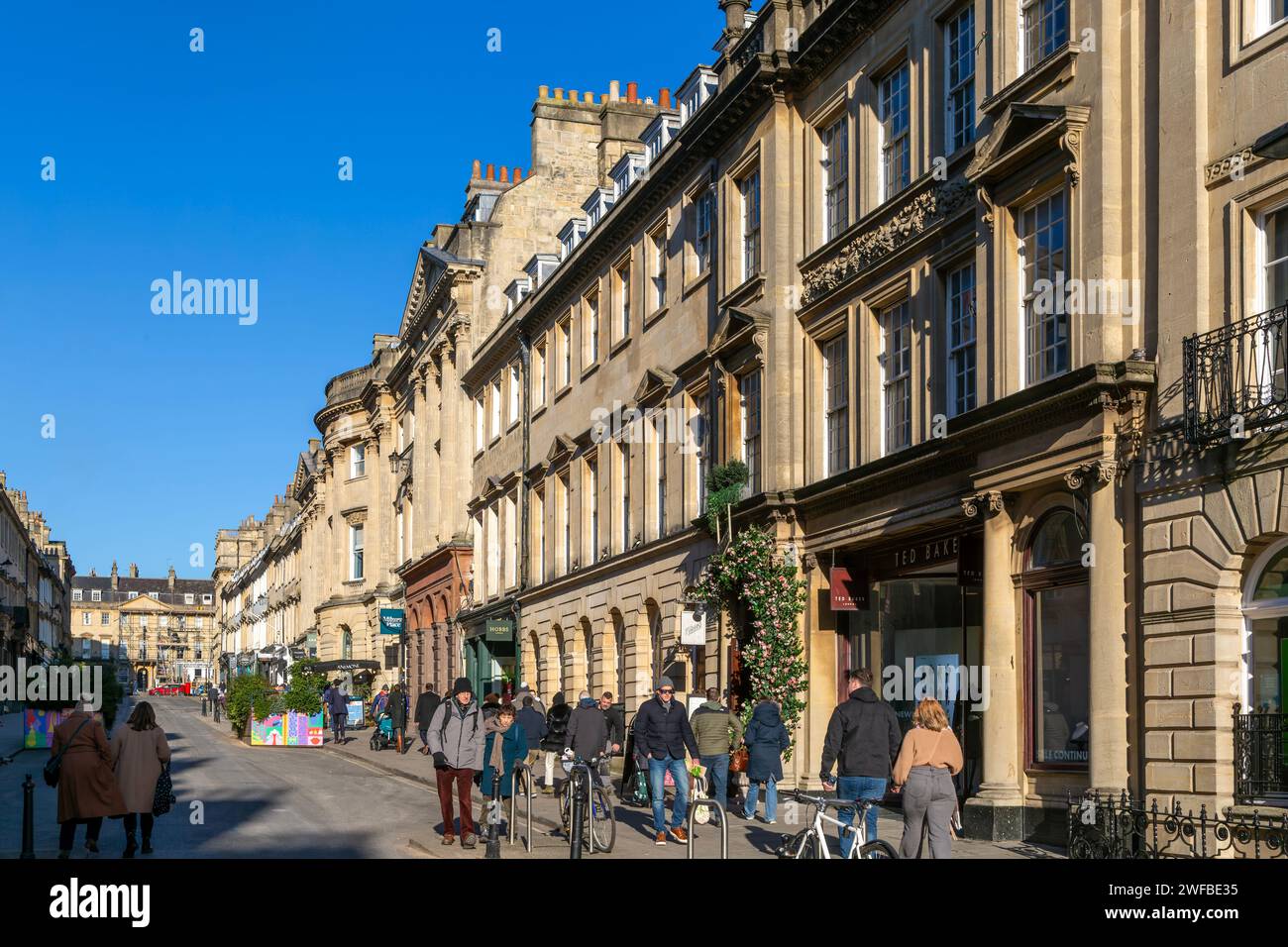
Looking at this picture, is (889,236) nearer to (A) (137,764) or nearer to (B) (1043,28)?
(B) (1043,28)

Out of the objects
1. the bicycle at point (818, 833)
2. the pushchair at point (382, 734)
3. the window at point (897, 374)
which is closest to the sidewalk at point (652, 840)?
the bicycle at point (818, 833)

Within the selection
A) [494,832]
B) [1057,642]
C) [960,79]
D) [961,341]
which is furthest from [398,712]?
[494,832]

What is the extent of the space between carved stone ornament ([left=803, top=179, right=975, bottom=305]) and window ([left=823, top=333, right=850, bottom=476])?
936mm

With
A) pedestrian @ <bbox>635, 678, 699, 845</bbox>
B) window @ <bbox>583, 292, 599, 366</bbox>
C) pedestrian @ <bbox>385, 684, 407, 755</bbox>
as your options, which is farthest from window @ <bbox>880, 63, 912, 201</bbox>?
pedestrian @ <bbox>385, 684, 407, 755</bbox>

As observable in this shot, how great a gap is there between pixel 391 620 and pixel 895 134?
4494cm

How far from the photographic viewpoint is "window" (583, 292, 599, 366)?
40500mm

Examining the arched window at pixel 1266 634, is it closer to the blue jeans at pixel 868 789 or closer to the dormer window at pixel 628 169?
the blue jeans at pixel 868 789

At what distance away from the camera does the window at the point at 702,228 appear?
106 ft

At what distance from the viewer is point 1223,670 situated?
16.5 metres

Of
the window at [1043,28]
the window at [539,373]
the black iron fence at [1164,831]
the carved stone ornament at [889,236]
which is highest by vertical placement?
the window at [1043,28]

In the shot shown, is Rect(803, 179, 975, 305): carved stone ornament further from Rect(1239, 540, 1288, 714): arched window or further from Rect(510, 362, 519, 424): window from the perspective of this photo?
Rect(510, 362, 519, 424): window

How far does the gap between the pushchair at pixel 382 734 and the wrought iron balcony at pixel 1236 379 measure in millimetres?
31737

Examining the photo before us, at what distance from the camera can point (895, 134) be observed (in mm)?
24625
